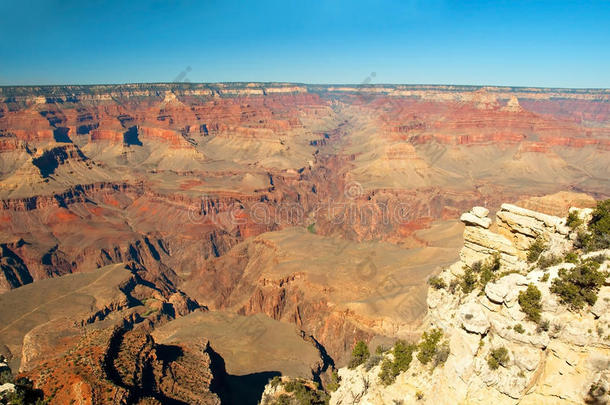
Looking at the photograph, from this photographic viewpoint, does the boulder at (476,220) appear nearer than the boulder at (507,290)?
No

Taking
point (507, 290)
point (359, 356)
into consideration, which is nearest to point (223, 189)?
point (359, 356)

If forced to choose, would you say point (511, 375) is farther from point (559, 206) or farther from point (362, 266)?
point (559, 206)

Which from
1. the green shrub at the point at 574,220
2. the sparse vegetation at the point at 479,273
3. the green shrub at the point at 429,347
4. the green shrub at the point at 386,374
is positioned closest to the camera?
the green shrub at the point at 574,220

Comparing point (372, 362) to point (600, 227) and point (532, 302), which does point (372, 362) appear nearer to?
point (532, 302)

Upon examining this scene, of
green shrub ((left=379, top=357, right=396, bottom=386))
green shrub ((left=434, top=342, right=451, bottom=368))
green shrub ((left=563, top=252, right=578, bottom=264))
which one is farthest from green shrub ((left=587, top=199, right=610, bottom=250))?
green shrub ((left=379, top=357, right=396, bottom=386))

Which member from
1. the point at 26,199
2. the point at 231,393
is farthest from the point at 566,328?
the point at 26,199

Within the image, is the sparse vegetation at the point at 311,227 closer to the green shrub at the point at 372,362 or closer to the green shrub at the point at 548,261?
the green shrub at the point at 372,362

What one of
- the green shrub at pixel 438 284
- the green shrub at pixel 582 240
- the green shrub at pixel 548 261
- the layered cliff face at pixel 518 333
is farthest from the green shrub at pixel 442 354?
the green shrub at pixel 582 240

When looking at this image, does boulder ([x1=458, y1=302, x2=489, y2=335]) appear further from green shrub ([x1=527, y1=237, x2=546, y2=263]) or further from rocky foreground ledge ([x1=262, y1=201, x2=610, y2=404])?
green shrub ([x1=527, y1=237, x2=546, y2=263])
